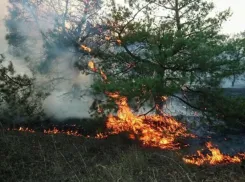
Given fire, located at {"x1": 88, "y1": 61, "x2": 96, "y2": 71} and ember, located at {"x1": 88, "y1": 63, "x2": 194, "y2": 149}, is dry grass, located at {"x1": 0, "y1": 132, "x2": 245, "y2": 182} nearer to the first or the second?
ember, located at {"x1": 88, "y1": 63, "x2": 194, "y2": 149}

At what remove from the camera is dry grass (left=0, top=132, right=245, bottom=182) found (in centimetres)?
955

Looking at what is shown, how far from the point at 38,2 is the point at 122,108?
537 inches

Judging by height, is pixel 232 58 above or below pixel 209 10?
below

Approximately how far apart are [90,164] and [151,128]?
13.5ft

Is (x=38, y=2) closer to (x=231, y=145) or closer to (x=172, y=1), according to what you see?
(x=172, y=1)

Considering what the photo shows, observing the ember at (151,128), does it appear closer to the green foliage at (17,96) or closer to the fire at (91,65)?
the fire at (91,65)

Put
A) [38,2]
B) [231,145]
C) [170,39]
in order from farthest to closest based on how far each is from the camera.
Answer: [38,2] → [231,145] → [170,39]

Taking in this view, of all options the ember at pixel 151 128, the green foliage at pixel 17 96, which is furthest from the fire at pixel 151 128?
the green foliage at pixel 17 96

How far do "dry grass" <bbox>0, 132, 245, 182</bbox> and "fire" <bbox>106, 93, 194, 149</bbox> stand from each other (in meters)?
0.69

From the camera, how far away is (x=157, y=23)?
1574 centimetres

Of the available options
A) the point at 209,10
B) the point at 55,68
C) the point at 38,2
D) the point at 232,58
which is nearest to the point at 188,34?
the point at 232,58

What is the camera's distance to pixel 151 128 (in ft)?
50.9

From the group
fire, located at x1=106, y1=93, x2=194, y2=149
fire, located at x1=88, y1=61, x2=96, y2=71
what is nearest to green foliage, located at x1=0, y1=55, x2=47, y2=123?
fire, located at x1=88, y1=61, x2=96, y2=71

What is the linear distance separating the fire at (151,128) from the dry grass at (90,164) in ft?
2.28
